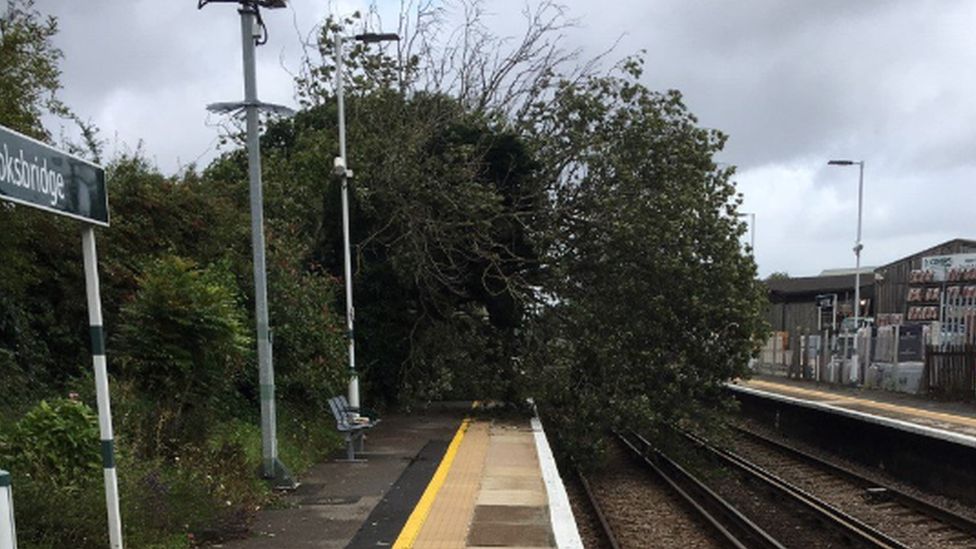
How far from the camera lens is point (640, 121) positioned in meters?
18.3

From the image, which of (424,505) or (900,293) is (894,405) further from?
(900,293)

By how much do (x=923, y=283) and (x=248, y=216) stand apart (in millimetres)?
30821

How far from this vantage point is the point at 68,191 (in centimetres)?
457

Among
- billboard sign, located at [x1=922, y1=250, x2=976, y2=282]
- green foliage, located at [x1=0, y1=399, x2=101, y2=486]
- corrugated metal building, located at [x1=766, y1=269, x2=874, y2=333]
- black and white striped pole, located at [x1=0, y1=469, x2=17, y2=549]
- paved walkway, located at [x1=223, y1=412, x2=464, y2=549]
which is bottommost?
corrugated metal building, located at [x1=766, y1=269, x2=874, y2=333]

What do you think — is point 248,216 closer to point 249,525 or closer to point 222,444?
point 222,444

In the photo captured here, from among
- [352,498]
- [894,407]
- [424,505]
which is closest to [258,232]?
[352,498]

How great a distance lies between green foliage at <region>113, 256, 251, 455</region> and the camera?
8852mm

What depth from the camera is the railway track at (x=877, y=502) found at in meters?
12.1

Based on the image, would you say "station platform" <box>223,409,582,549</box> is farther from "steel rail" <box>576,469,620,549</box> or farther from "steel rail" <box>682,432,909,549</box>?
"steel rail" <box>682,432,909,549</box>

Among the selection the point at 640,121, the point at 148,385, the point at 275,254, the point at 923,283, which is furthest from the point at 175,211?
the point at 923,283

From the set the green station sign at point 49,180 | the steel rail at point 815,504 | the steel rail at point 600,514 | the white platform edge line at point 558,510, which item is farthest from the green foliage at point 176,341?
the steel rail at point 815,504

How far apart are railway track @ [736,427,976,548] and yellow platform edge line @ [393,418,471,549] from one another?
672 cm

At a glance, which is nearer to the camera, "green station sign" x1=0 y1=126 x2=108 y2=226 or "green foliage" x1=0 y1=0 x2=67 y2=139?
"green station sign" x1=0 y1=126 x2=108 y2=226

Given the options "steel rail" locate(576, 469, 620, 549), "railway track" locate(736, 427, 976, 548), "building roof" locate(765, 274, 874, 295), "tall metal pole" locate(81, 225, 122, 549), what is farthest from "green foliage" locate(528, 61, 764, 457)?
"building roof" locate(765, 274, 874, 295)
